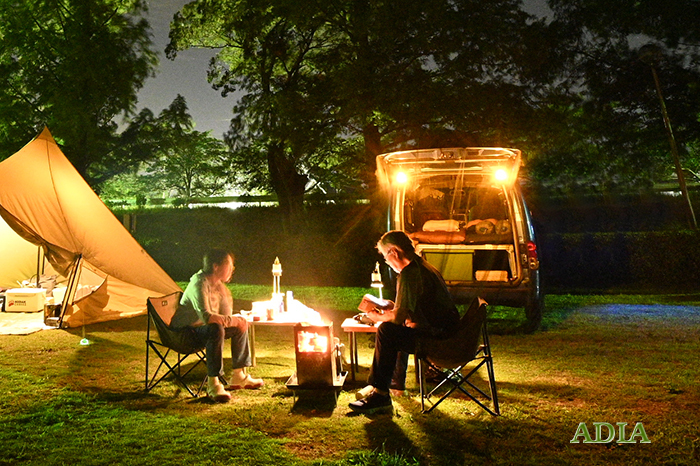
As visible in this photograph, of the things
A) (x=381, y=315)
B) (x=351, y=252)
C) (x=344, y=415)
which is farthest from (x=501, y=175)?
(x=351, y=252)

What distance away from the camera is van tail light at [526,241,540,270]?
6230 mm

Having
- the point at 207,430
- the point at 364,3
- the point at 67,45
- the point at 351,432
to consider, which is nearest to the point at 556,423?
the point at 351,432

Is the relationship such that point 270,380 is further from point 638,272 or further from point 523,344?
point 638,272

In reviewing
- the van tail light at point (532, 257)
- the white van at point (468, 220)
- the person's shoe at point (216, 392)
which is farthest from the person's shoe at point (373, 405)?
the van tail light at point (532, 257)

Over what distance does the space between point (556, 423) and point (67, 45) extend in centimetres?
1943

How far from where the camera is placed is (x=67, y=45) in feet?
59.5

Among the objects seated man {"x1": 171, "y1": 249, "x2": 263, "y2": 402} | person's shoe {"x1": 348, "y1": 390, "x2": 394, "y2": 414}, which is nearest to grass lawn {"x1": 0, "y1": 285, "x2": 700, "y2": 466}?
person's shoe {"x1": 348, "y1": 390, "x2": 394, "y2": 414}

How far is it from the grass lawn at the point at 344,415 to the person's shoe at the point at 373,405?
0.06 metres

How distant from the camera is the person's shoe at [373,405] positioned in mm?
3896

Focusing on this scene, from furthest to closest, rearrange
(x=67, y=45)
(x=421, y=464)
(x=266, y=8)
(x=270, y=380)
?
(x=67, y=45), (x=266, y=8), (x=270, y=380), (x=421, y=464)

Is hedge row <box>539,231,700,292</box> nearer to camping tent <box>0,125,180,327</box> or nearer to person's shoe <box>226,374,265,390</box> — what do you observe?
camping tent <box>0,125,180,327</box>

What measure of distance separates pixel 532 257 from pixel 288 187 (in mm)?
11668

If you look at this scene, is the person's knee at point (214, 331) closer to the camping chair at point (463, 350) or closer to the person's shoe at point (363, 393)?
the person's shoe at point (363, 393)

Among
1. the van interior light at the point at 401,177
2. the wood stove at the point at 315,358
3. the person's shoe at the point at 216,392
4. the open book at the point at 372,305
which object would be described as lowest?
the person's shoe at the point at 216,392
